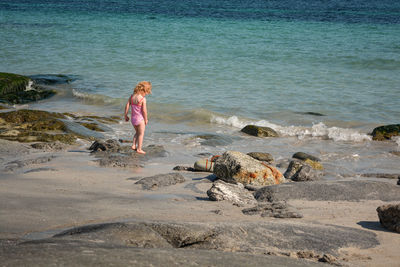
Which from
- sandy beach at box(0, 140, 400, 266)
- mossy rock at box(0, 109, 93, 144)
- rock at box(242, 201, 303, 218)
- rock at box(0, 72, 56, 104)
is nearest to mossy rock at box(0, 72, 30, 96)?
rock at box(0, 72, 56, 104)

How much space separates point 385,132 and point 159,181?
660 centimetres

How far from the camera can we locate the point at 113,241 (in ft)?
11.2

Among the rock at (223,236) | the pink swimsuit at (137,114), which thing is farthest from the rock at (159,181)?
the pink swimsuit at (137,114)

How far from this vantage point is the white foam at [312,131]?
10.7m

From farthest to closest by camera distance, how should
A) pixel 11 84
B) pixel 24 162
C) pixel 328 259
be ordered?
1. pixel 11 84
2. pixel 24 162
3. pixel 328 259

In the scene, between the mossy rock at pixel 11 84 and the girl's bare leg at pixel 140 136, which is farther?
the mossy rock at pixel 11 84

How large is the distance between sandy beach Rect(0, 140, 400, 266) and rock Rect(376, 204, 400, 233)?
0.24 ft

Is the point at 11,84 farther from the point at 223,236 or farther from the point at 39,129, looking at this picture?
the point at 223,236

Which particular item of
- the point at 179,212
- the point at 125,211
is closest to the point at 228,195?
the point at 179,212

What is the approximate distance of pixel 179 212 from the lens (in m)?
4.82

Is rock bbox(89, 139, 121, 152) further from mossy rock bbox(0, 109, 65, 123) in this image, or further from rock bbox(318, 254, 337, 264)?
rock bbox(318, 254, 337, 264)

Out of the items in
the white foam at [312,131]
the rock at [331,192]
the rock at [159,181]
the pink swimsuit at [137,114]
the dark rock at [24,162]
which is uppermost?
the pink swimsuit at [137,114]

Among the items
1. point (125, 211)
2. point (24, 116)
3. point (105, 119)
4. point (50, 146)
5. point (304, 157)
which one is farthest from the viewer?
point (105, 119)

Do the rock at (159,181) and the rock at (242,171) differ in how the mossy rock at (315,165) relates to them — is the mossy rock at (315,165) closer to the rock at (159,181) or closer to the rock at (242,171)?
the rock at (242,171)
